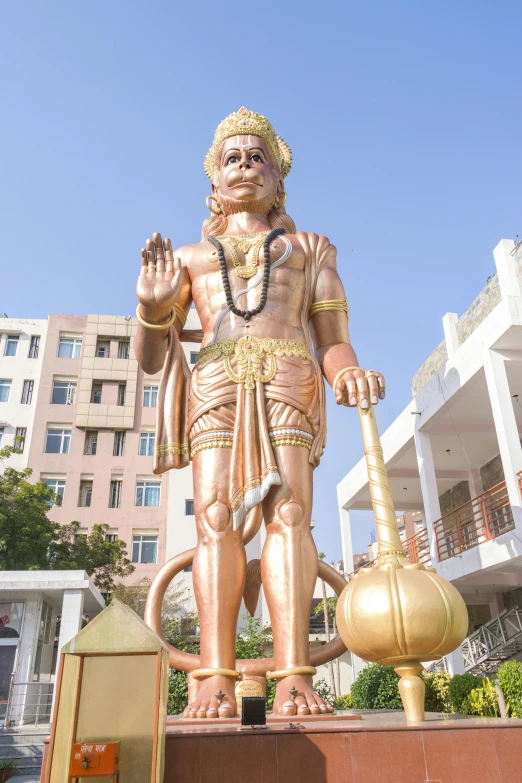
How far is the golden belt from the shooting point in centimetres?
441

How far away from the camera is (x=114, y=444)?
24.5 m

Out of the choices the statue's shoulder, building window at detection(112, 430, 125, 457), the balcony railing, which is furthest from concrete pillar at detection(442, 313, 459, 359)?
building window at detection(112, 430, 125, 457)

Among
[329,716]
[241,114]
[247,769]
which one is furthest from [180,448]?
[241,114]

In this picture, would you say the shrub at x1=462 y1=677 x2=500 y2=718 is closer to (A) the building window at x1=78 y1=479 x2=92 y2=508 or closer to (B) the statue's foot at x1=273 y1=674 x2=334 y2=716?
(B) the statue's foot at x1=273 y1=674 x2=334 y2=716

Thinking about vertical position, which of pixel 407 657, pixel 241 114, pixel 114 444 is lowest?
pixel 407 657

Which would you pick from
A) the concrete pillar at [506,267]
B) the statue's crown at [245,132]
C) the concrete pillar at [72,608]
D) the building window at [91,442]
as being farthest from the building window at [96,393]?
the statue's crown at [245,132]

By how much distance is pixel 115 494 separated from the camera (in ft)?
77.8

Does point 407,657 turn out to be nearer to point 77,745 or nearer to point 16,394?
point 77,745

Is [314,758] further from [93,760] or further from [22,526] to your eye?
[22,526]

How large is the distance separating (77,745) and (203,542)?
5.64ft

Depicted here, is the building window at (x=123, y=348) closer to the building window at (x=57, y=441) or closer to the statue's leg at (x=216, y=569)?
the building window at (x=57, y=441)

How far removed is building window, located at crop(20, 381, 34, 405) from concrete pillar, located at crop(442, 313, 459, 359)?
1705 cm

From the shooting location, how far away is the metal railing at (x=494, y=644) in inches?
503

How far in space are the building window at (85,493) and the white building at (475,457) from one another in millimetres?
9904
